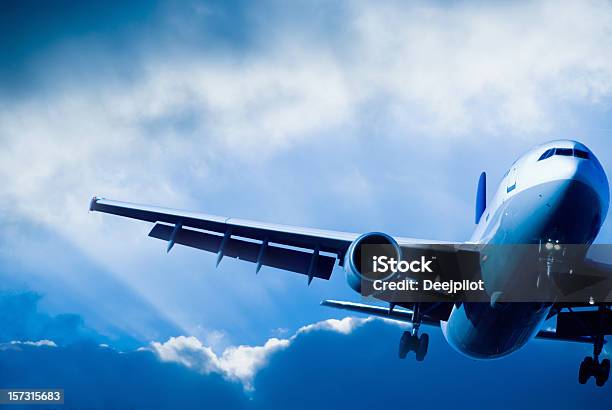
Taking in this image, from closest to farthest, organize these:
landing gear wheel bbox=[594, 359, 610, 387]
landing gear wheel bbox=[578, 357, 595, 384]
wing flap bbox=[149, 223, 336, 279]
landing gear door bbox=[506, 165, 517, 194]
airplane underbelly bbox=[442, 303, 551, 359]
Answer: landing gear door bbox=[506, 165, 517, 194] < airplane underbelly bbox=[442, 303, 551, 359] < landing gear wheel bbox=[594, 359, 610, 387] < landing gear wheel bbox=[578, 357, 595, 384] < wing flap bbox=[149, 223, 336, 279]

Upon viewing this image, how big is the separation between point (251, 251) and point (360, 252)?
573 centimetres

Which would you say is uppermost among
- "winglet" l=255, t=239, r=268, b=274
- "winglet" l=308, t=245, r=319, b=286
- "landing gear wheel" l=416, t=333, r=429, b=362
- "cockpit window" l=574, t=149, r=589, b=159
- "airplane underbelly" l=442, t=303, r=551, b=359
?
"winglet" l=255, t=239, r=268, b=274

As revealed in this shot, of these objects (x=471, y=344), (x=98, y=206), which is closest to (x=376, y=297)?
(x=471, y=344)

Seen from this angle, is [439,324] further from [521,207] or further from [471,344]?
[521,207]

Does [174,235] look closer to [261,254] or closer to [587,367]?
[261,254]

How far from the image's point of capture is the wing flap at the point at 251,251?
1791 centimetres

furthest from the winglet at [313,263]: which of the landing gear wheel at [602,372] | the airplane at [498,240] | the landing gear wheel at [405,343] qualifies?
the landing gear wheel at [602,372]

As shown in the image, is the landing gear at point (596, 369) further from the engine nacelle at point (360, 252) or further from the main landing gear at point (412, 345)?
the engine nacelle at point (360, 252)

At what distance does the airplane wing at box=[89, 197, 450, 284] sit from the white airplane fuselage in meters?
2.03

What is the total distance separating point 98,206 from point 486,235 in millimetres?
10463

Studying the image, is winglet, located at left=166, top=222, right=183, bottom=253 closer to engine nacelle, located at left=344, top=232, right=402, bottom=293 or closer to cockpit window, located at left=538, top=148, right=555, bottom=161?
engine nacelle, located at left=344, top=232, right=402, bottom=293

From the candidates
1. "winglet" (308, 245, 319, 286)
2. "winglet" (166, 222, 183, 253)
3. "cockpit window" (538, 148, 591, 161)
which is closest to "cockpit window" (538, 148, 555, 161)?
"cockpit window" (538, 148, 591, 161)

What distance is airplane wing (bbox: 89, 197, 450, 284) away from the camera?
1554 centimetres

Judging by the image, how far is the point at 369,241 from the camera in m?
13.5
